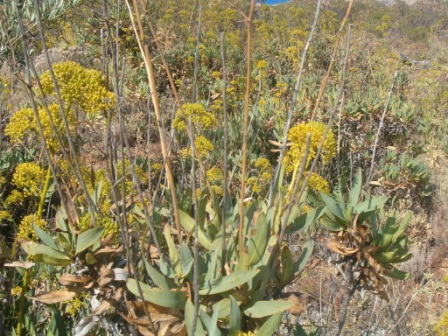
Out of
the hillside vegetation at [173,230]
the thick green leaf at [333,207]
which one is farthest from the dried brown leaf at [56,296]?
the thick green leaf at [333,207]

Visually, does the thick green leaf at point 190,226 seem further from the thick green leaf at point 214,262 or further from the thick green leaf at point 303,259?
the thick green leaf at point 303,259

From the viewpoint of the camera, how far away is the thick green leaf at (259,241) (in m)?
1.23

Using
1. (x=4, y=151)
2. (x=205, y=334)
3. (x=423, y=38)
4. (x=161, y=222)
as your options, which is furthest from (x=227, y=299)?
(x=423, y=38)

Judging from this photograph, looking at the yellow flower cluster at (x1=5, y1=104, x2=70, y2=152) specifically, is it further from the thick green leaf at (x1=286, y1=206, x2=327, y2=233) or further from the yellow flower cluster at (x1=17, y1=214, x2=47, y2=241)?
the thick green leaf at (x1=286, y1=206, x2=327, y2=233)

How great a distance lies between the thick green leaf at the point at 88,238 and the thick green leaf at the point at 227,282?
0.97 ft

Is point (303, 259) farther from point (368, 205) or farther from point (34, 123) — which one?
point (34, 123)

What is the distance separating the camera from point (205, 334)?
1.15 metres

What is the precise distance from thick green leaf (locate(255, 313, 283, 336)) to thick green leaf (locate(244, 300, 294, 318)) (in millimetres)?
43

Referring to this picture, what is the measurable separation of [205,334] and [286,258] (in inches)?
12.2

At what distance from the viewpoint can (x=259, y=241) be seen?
4.05ft

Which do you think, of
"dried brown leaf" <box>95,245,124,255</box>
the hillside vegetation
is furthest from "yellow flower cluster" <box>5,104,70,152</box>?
"dried brown leaf" <box>95,245,124,255</box>

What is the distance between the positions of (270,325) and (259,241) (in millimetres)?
211

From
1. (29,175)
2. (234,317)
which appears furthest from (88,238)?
(29,175)

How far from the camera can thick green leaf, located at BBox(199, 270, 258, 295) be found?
1.15 m
